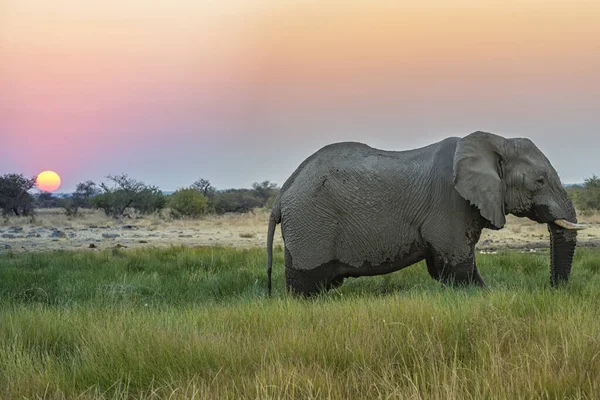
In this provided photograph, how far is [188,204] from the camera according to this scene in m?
36.5

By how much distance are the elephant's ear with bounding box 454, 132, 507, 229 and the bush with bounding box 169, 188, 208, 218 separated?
30.4 metres

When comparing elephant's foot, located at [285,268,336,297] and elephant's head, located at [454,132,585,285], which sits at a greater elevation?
elephant's head, located at [454,132,585,285]

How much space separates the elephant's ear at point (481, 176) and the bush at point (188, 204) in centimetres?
3040

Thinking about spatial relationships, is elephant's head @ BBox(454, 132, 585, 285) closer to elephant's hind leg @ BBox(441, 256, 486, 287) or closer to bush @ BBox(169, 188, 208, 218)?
elephant's hind leg @ BBox(441, 256, 486, 287)

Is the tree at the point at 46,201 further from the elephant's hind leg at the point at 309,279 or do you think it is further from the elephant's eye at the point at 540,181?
the elephant's eye at the point at 540,181

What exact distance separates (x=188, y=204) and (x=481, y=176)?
31.3 m

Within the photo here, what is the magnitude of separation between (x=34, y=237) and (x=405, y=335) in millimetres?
18594

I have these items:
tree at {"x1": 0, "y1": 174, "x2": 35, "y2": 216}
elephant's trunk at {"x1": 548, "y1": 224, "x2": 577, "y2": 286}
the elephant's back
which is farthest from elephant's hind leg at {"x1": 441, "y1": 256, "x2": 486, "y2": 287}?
tree at {"x1": 0, "y1": 174, "x2": 35, "y2": 216}

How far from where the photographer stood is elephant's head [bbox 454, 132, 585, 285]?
6.49m

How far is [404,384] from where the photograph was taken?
2.93m

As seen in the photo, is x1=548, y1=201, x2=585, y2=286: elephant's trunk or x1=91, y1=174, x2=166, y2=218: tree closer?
x1=548, y1=201, x2=585, y2=286: elephant's trunk

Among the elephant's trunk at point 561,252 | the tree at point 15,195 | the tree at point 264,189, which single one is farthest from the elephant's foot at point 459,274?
the tree at point 264,189

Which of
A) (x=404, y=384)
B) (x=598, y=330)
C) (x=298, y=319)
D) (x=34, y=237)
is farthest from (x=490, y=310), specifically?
(x=34, y=237)

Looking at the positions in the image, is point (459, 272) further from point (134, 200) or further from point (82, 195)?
point (82, 195)
